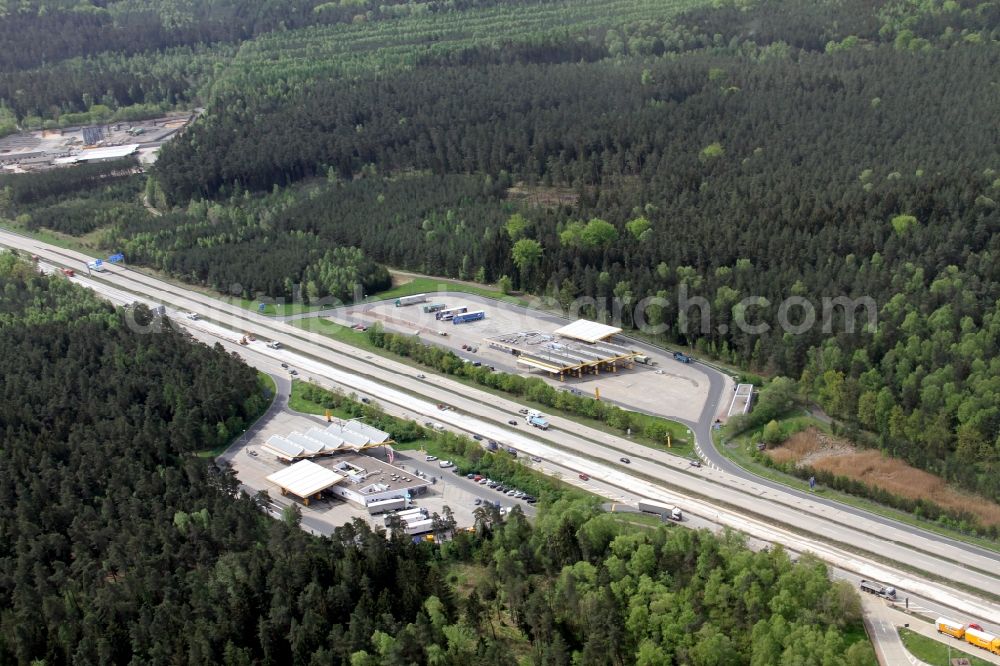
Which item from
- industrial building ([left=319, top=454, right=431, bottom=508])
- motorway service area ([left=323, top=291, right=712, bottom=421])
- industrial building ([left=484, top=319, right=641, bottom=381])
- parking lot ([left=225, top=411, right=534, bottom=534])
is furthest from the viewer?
industrial building ([left=484, top=319, right=641, bottom=381])

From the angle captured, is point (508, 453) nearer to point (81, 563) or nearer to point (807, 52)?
point (81, 563)

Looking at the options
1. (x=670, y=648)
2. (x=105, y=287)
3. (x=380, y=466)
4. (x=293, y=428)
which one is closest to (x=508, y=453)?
(x=380, y=466)

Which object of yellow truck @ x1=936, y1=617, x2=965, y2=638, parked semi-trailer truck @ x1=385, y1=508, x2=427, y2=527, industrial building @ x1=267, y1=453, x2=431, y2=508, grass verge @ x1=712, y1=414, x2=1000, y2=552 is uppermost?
yellow truck @ x1=936, y1=617, x2=965, y2=638

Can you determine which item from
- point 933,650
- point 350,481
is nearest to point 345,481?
point 350,481

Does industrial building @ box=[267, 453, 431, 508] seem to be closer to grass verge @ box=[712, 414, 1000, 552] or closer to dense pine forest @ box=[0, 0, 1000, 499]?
grass verge @ box=[712, 414, 1000, 552]

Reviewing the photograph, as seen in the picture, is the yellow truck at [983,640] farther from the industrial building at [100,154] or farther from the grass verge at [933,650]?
the industrial building at [100,154]

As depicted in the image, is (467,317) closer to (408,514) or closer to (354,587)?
(408,514)

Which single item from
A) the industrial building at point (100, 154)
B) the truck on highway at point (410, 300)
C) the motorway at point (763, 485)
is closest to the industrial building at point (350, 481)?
the motorway at point (763, 485)

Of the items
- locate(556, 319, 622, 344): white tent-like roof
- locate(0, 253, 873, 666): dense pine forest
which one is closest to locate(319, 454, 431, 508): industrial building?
locate(0, 253, 873, 666): dense pine forest
